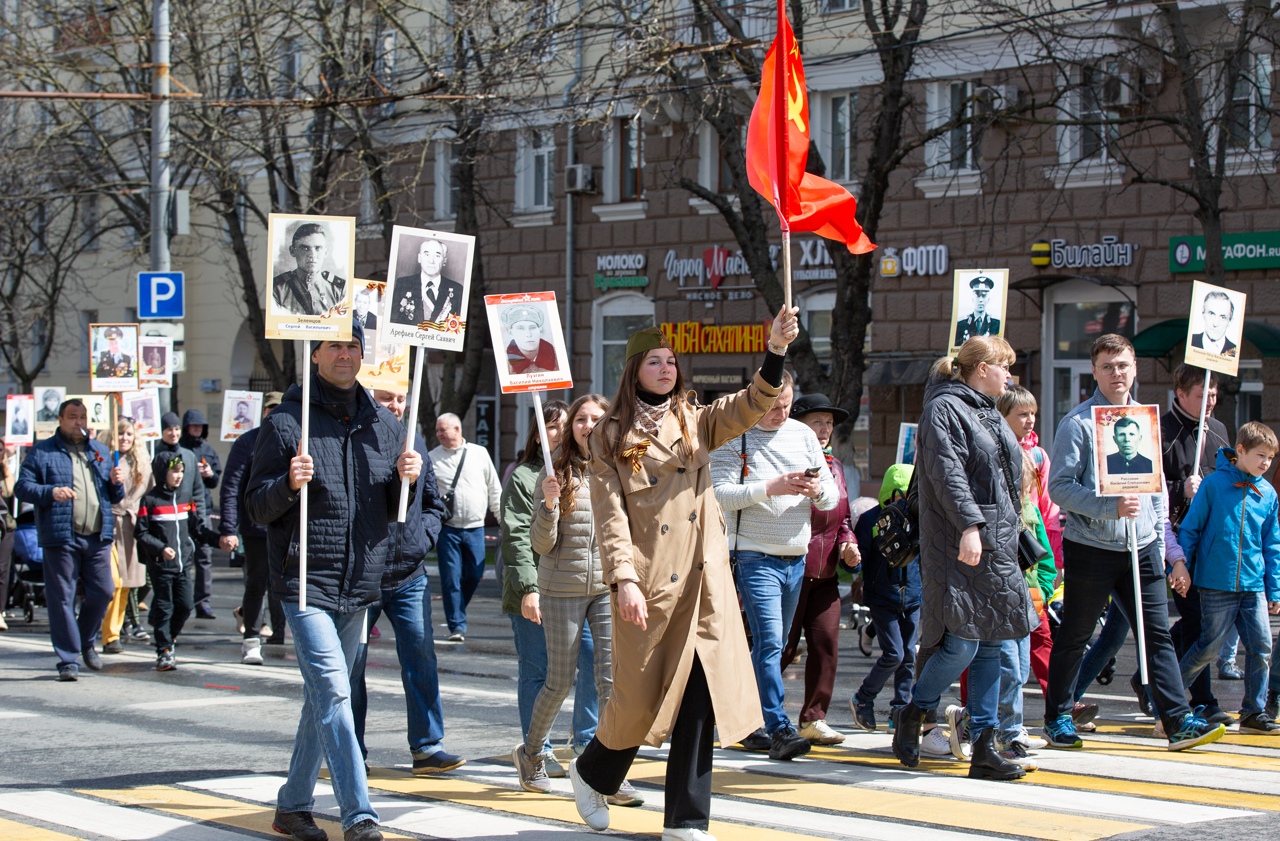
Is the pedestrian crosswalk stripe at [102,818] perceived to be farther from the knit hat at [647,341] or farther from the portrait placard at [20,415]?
the portrait placard at [20,415]

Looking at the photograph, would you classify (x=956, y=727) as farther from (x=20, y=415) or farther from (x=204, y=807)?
(x=20, y=415)

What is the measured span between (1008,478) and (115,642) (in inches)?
325

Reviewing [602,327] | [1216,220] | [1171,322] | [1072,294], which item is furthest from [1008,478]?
[602,327]

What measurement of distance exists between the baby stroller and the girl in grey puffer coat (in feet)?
30.2

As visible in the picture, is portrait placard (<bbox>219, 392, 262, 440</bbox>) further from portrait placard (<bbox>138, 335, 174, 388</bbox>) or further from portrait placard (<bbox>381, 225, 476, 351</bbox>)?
portrait placard (<bbox>381, 225, 476, 351</bbox>)

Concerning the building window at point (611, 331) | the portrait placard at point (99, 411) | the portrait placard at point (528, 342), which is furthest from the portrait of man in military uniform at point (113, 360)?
the building window at point (611, 331)

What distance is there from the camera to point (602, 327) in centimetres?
2781

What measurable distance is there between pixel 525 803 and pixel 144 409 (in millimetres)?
9878

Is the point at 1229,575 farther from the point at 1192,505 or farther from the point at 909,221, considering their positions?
the point at 909,221

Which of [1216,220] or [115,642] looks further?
[1216,220]

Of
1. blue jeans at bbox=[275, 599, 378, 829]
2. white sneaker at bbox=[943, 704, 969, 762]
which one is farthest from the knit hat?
white sneaker at bbox=[943, 704, 969, 762]

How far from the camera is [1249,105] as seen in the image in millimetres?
15141

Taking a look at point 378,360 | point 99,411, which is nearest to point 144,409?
point 99,411

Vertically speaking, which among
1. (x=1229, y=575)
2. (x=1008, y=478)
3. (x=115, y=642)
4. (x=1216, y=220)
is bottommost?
(x=115, y=642)
